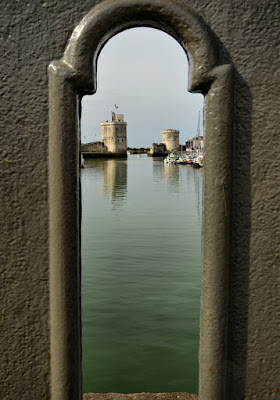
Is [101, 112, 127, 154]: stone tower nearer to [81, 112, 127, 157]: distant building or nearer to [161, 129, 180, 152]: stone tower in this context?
[81, 112, 127, 157]: distant building

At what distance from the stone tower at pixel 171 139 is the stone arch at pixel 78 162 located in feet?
224

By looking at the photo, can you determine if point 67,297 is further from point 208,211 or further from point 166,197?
point 166,197

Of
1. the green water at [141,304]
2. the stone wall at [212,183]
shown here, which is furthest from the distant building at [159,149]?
the stone wall at [212,183]

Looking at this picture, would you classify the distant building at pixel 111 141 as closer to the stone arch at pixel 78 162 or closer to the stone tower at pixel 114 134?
the stone tower at pixel 114 134

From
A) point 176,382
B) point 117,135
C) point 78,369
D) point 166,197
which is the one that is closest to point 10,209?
point 78,369

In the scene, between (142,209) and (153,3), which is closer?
(153,3)

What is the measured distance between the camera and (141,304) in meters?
7.80

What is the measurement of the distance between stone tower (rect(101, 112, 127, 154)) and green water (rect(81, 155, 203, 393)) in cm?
4502

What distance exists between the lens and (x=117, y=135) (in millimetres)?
60719

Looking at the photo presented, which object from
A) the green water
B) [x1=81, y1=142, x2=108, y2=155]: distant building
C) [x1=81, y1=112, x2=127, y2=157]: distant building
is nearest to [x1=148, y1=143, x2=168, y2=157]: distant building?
[x1=81, y1=112, x2=127, y2=157]: distant building

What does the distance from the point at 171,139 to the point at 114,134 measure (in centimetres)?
1349

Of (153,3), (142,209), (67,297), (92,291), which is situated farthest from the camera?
(142,209)

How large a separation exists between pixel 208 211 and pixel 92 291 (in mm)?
6963

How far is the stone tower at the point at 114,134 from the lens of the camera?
60.5 m
